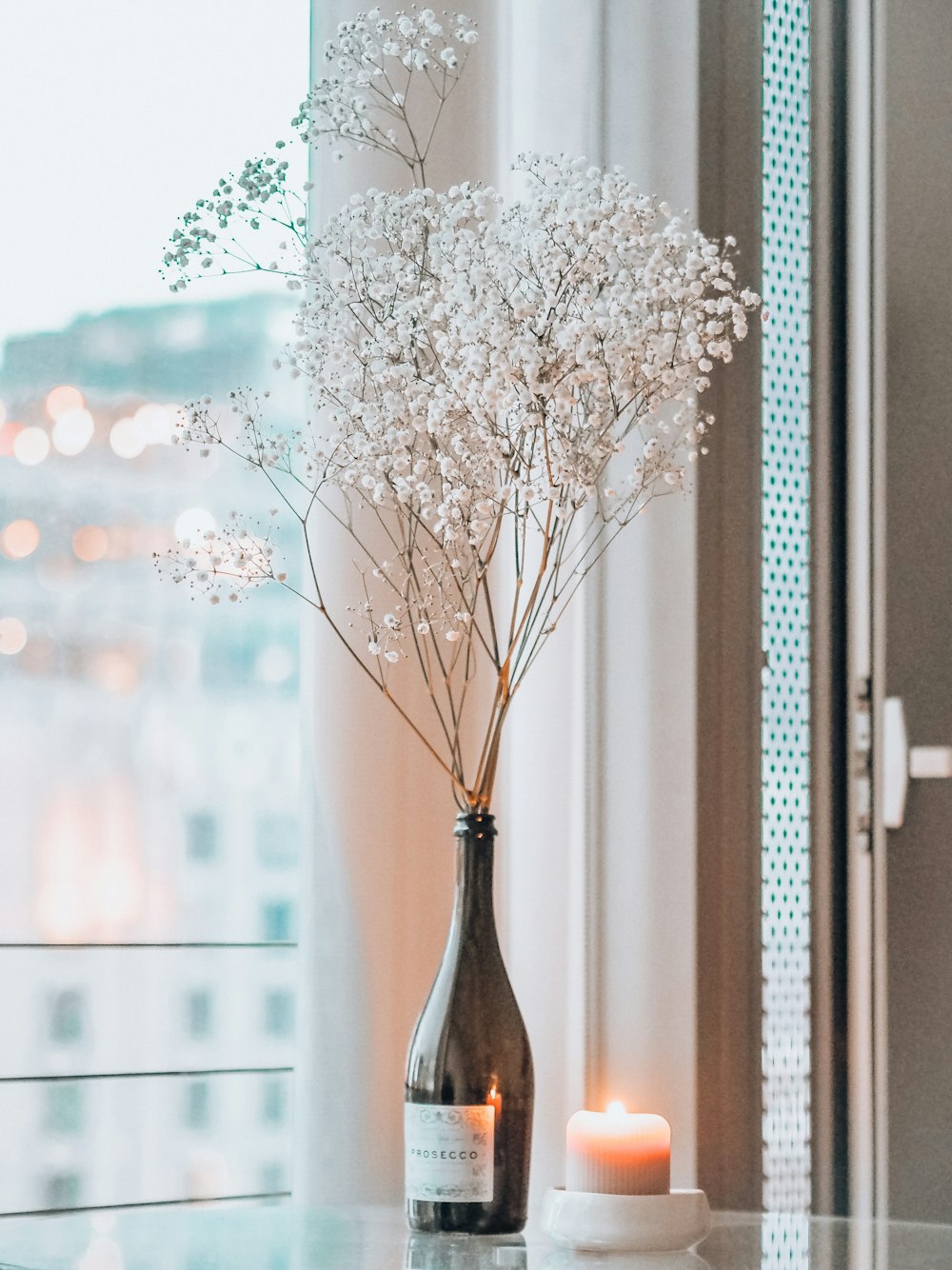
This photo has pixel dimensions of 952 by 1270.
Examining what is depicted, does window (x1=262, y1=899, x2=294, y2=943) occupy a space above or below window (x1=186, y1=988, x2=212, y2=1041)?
above

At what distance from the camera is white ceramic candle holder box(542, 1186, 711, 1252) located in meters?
1.17

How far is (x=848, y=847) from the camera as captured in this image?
1612 millimetres

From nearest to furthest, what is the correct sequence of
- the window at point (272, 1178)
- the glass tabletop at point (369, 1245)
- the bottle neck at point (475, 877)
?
the glass tabletop at point (369, 1245) < the bottle neck at point (475, 877) < the window at point (272, 1178)

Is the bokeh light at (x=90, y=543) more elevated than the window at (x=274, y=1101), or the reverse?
the bokeh light at (x=90, y=543)

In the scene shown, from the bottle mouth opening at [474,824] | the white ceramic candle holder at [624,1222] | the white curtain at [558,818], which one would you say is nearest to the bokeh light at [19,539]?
the white curtain at [558,818]

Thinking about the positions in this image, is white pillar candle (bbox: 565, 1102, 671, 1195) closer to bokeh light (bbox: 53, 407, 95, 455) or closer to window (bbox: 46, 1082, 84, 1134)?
window (bbox: 46, 1082, 84, 1134)

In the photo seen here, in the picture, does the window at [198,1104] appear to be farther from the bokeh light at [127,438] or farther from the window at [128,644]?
the bokeh light at [127,438]

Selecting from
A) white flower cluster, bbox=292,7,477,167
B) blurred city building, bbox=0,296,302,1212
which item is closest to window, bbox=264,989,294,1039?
blurred city building, bbox=0,296,302,1212

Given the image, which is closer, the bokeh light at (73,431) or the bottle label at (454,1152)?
the bottle label at (454,1152)

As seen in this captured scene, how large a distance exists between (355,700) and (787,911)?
486 mm

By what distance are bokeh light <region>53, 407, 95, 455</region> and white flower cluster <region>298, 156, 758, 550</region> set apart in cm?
36

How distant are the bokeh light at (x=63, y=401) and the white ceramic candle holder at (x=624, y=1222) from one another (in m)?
0.85

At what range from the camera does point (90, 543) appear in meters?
1.51

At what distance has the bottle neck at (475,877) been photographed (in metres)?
1.22
